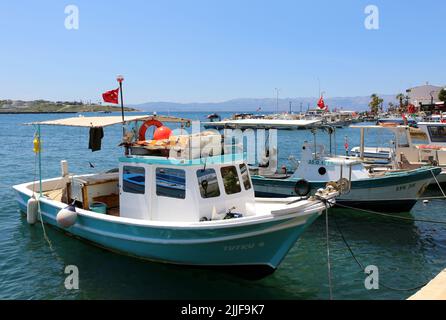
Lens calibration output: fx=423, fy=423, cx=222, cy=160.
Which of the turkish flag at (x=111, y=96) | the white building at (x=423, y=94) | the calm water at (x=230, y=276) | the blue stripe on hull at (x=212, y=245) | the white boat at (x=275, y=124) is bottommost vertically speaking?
the calm water at (x=230, y=276)

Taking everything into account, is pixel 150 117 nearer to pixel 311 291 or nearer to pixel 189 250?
pixel 189 250

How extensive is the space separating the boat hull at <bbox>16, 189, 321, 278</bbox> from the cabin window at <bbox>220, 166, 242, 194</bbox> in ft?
4.95

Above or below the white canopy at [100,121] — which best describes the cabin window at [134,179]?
below

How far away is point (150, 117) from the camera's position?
41.8 feet

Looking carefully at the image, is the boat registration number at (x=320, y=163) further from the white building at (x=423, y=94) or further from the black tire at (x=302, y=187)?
the white building at (x=423, y=94)

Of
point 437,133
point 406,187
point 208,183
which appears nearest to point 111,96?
point 208,183

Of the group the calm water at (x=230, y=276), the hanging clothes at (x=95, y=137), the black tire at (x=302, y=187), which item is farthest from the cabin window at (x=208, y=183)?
the black tire at (x=302, y=187)

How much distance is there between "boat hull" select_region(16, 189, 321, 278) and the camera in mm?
9516

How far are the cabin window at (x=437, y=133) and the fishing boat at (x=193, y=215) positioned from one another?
59.3 feet

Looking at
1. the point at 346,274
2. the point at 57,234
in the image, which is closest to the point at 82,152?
the point at 57,234

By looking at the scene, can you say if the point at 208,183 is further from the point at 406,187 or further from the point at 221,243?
the point at 406,187

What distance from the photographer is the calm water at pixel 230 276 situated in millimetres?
10094

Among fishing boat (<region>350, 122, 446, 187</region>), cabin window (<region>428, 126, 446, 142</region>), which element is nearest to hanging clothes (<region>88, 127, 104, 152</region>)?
fishing boat (<region>350, 122, 446, 187</region>)
